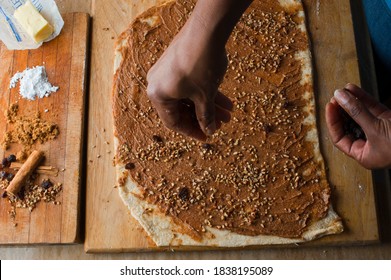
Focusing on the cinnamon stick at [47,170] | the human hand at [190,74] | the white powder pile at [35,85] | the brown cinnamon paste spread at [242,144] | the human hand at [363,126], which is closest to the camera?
the human hand at [190,74]

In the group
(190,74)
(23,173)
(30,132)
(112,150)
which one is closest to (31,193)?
(23,173)

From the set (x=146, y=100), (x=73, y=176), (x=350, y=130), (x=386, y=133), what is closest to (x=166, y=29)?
(x=146, y=100)

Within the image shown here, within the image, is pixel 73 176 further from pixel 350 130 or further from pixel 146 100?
pixel 350 130

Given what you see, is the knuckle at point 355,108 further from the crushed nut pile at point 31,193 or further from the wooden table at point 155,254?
the crushed nut pile at point 31,193

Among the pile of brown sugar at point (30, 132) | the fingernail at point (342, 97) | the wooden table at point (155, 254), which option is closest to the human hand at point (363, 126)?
the fingernail at point (342, 97)

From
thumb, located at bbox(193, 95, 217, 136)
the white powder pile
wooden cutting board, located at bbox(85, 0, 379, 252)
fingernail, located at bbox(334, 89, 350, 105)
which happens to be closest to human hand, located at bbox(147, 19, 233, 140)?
thumb, located at bbox(193, 95, 217, 136)

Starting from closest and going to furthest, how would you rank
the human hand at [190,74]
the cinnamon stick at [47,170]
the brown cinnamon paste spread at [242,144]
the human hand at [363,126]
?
1. the human hand at [190,74]
2. the human hand at [363,126]
3. the brown cinnamon paste spread at [242,144]
4. the cinnamon stick at [47,170]

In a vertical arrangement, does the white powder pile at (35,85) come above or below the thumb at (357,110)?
below
